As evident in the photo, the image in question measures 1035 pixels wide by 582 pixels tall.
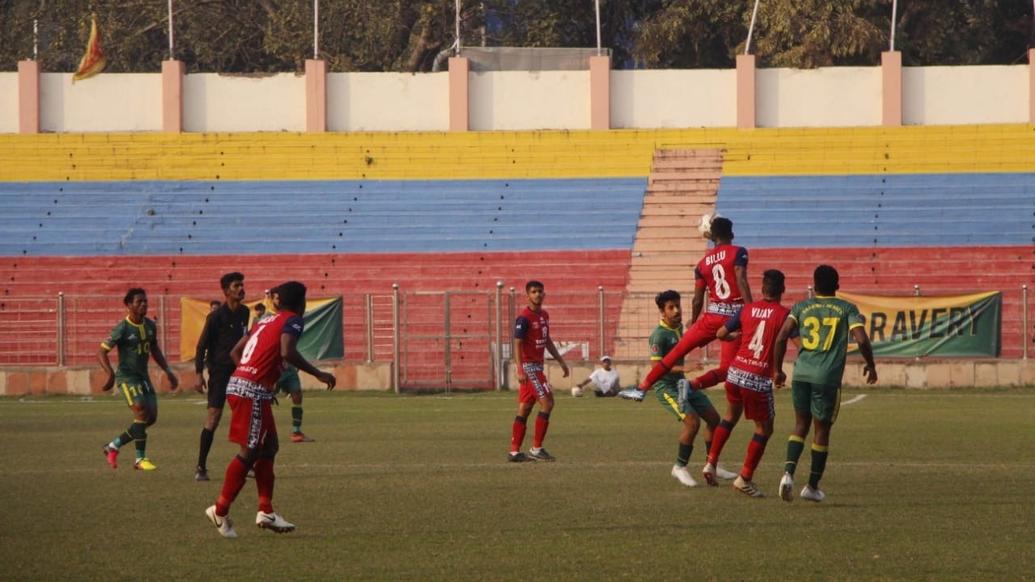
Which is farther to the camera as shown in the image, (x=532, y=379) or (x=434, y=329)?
(x=434, y=329)

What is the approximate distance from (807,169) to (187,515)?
87.4ft

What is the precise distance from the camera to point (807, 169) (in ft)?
122

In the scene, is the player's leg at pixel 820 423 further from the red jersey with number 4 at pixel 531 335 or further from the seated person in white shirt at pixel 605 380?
the seated person in white shirt at pixel 605 380

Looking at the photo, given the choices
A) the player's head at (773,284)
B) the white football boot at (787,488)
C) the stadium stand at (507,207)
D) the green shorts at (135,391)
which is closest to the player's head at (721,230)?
the player's head at (773,284)

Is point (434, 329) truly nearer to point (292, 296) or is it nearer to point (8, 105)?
point (8, 105)

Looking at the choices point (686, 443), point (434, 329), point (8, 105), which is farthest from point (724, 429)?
point (8, 105)

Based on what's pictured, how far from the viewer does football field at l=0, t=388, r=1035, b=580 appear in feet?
32.8

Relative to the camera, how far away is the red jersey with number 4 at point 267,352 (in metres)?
11.4

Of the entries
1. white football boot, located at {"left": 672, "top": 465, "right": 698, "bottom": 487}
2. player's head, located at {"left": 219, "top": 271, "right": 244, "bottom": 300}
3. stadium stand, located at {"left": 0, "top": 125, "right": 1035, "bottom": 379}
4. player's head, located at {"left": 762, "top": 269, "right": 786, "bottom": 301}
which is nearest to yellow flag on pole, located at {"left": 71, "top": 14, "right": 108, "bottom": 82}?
stadium stand, located at {"left": 0, "top": 125, "right": 1035, "bottom": 379}

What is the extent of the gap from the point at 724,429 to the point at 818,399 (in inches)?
55.4

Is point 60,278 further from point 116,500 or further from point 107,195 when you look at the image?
point 116,500

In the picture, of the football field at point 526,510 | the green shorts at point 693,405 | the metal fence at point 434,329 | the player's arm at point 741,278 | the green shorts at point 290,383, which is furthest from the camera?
the metal fence at point 434,329

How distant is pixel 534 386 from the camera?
16.6 m

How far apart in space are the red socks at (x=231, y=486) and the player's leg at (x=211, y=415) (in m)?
3.62
